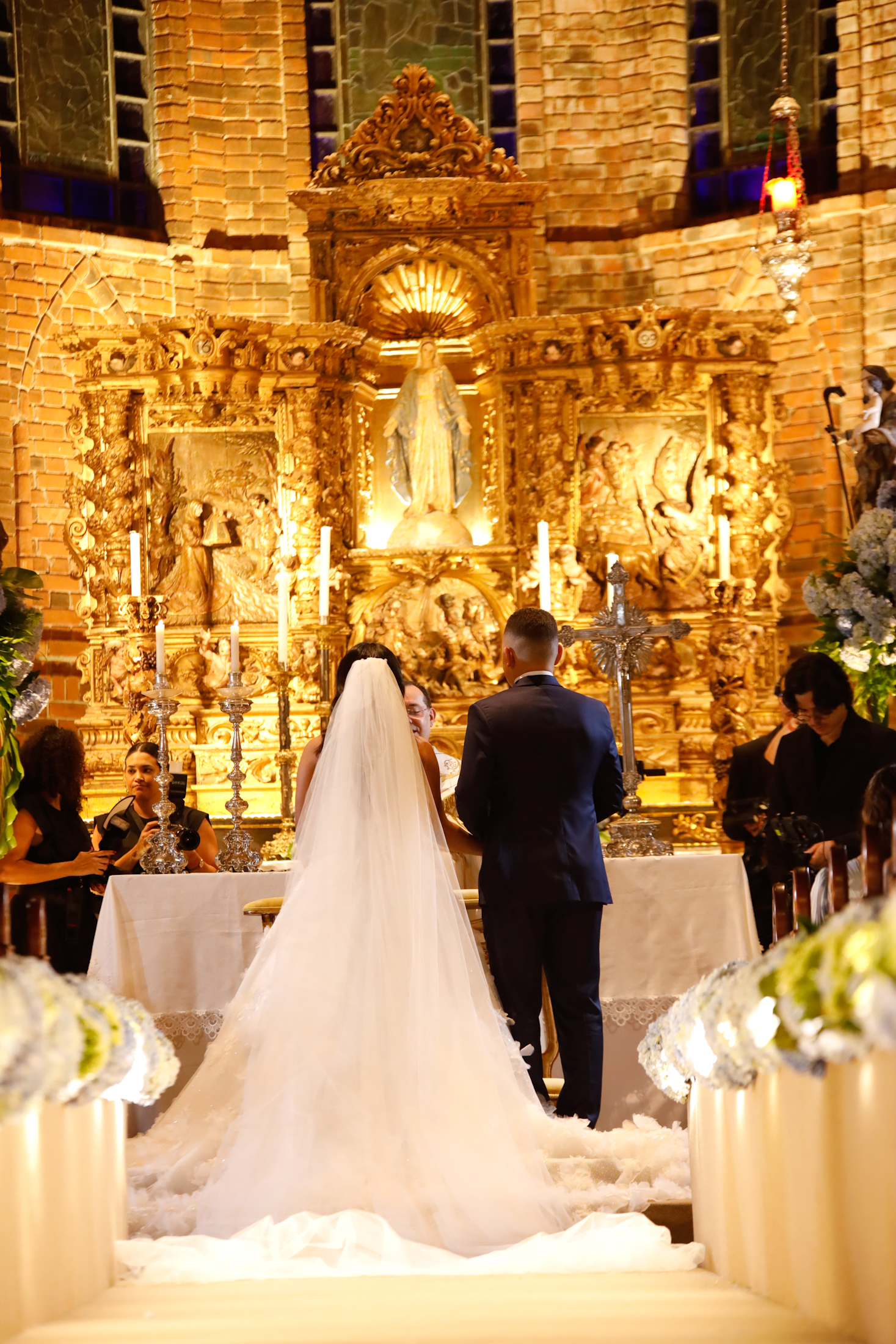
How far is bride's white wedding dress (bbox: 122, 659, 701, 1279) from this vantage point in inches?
153

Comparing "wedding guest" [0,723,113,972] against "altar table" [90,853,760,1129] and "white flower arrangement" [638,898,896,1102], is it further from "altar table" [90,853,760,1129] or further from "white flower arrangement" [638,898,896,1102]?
"white flower arrangement" [638,898,896,1102]

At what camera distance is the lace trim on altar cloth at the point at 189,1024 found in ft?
19.8

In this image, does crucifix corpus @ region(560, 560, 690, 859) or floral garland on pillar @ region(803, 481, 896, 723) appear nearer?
crucifix corpus @ region(560, 560, 690, 859)

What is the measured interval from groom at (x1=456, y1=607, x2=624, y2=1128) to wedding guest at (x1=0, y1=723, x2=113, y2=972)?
1.81 meters

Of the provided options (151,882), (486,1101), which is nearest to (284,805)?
(151,882)

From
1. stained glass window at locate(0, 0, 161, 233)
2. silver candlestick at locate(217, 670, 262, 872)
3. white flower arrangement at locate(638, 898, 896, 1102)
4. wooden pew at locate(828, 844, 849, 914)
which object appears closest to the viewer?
white flower arrangement at locate(638, 898, 896, 1102)

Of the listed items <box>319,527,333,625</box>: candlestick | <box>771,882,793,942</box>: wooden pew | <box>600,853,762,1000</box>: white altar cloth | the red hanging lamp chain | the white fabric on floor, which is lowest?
the white fabric on floor

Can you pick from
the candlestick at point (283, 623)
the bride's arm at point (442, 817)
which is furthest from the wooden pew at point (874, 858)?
the candlestick at point (283, 623)

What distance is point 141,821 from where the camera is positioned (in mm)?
7199

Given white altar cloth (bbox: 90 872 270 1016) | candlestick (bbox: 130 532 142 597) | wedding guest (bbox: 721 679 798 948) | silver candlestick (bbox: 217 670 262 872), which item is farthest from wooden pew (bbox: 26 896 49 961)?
candlestick (bbox: 130 532 142 597)

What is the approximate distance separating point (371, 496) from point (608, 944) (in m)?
5.55

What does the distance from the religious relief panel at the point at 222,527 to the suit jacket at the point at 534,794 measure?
543cm

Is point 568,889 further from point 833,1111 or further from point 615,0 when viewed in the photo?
point 615,0

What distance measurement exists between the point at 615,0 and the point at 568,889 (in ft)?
32.3
